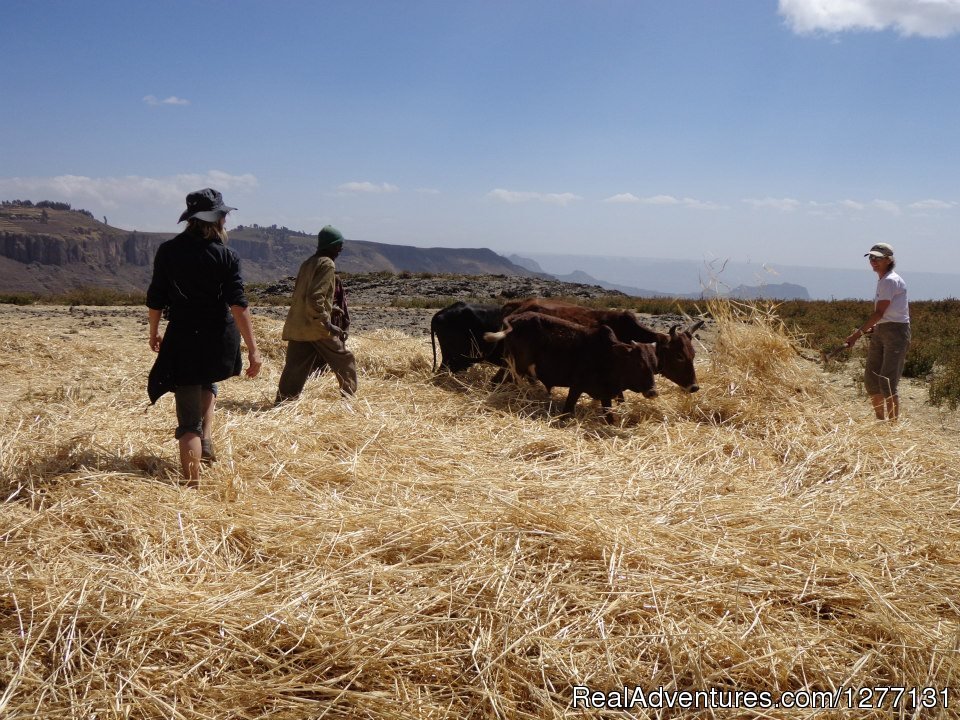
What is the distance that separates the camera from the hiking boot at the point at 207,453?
14.2 ft

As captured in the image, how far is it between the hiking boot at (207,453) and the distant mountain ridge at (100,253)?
50.6m

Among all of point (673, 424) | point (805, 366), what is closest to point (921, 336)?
point (805, 366)

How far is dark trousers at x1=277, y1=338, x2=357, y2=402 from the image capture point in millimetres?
6348

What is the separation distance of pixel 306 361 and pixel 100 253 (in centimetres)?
10224

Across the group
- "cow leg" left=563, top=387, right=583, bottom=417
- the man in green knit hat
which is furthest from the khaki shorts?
the man in green knit hat

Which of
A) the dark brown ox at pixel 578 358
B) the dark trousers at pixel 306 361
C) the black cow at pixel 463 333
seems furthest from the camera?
the black cow at pixel 463 333

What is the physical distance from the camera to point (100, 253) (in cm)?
9225

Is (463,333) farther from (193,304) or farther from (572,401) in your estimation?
(193,304)

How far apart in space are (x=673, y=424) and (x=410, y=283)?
77.7ft

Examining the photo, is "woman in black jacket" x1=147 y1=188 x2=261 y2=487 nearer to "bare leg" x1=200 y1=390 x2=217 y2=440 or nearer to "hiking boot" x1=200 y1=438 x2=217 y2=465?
"bare leg" x1=200 y1=390 x2=217 y2=440

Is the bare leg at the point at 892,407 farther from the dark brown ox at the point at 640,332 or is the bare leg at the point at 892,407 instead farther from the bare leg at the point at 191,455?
the bare leg at the point at 191,455

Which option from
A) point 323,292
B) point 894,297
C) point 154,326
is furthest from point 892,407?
point 154,326

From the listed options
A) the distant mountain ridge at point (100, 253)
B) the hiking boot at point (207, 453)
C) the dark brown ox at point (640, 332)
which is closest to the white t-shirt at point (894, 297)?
the dark brown ox at point (640, 332)

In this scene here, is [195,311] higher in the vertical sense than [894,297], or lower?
lower
